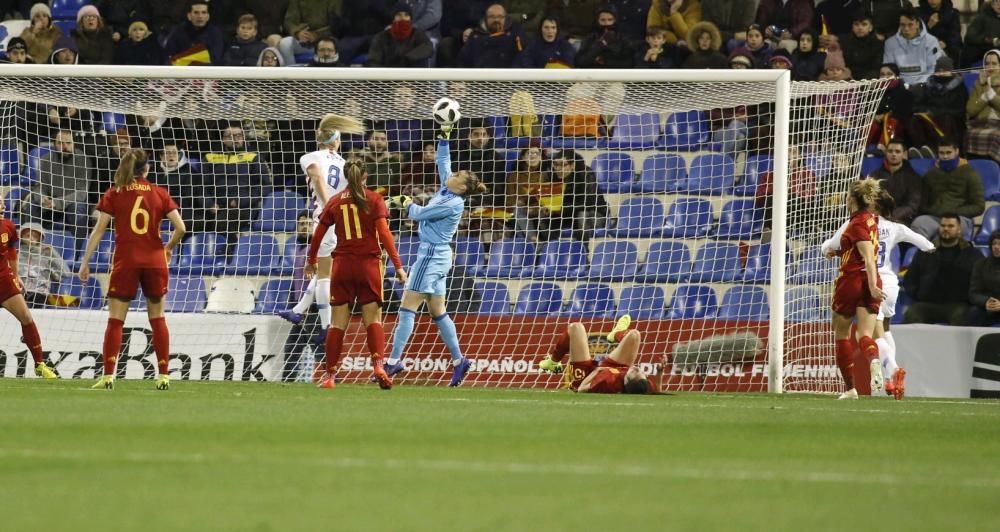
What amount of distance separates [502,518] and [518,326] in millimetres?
10450

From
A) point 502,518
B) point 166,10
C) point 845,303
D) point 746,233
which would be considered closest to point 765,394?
point 845,303

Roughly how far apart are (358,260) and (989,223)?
7.93 meters

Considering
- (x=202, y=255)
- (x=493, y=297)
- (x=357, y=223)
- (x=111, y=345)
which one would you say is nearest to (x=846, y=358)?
(x=493, y=297)

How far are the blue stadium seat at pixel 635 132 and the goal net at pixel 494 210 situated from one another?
0.04 meters

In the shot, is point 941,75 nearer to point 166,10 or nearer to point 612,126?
point 612,126

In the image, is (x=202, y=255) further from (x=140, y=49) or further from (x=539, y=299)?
(x=140, y=49)

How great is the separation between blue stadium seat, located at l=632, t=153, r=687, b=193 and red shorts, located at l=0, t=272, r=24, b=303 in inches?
250

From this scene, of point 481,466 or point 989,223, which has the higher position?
point 989,223

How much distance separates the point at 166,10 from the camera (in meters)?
21.0

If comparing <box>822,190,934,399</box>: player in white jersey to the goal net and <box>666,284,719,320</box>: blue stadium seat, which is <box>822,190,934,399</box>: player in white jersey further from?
<box>666,284,719,320</box>: blue stadium seat

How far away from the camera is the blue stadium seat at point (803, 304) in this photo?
51.5 feet

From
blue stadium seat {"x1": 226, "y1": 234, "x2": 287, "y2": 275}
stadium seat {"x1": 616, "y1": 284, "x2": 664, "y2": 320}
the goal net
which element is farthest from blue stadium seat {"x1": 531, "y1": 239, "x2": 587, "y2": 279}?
blue stadium seat {"x1": 226, "y1": 234, "x2": 287, "y2": 275}

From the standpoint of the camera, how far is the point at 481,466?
6.81 meters

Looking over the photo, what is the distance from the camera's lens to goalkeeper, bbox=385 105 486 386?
570 inches
